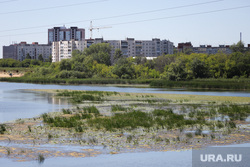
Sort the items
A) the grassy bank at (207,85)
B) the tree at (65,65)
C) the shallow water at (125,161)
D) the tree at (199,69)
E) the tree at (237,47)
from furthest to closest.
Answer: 1. the tree at (237,47)
2. the tree at (65,65)
3. the tree at (199,69)
4. the grassy bank at (207,85)
5. the shallow water at (125,161)

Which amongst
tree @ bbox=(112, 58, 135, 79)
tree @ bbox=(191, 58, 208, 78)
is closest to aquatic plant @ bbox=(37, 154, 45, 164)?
tree @ bbox=(191, 58, 208, 78)

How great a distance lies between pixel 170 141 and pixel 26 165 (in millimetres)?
6983

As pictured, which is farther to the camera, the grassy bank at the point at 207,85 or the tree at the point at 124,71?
the tree at the point at 124,71

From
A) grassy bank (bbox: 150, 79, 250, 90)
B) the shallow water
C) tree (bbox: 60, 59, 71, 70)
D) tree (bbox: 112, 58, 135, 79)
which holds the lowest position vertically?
the shallow water

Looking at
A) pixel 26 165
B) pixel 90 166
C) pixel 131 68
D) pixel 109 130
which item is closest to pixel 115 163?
pixel 90 166

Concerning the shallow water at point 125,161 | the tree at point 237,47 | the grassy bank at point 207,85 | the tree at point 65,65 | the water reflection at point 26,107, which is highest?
the tree at point 237,47

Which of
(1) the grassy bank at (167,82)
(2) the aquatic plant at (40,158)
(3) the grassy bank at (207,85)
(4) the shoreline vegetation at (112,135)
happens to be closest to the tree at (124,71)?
(1) the grassy bank at (167,82)

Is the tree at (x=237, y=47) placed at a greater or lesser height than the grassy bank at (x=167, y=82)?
greater

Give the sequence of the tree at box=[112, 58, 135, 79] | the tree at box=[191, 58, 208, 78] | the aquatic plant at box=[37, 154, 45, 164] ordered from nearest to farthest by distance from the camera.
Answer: the aquatic plant at box=[37, 154, 45, 164]
the tree at box=[191, 58, 208, 78]
the tree at box=[112, 58, 135, 79]

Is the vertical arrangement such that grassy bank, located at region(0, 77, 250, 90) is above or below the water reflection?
above

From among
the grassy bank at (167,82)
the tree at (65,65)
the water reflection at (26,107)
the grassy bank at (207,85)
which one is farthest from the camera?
the tree at (65,65)

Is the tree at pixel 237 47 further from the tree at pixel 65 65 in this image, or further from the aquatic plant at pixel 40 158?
the aquatic plant at pixel 40 158

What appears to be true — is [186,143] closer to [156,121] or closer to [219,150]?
[219,150]

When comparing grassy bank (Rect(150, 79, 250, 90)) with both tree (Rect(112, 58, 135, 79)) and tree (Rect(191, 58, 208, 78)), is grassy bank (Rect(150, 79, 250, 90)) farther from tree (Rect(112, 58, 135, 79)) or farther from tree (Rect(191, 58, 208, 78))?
tree (Rect(112, 58, 135, 79))
